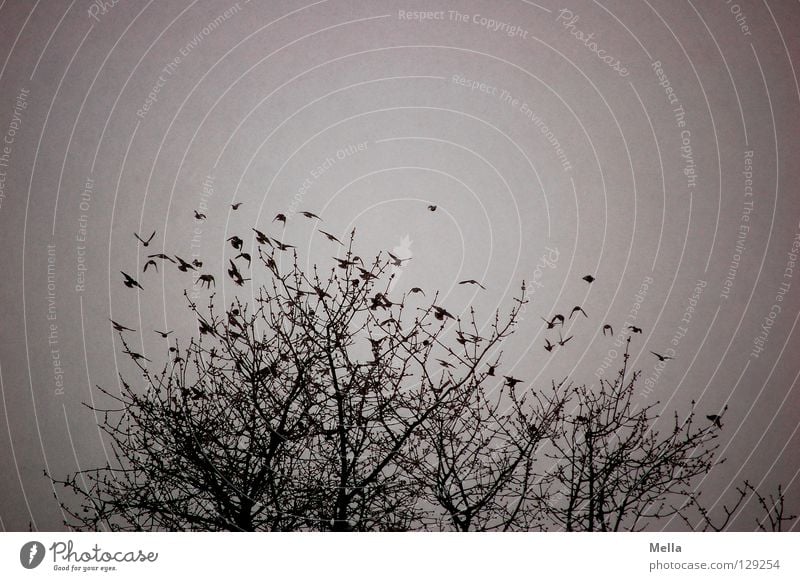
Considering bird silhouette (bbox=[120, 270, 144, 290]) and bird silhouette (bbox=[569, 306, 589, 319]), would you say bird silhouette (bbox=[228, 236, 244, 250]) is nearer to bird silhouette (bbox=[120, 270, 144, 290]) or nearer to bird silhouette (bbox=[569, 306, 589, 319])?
bird silhouette (bbox=[120, 270, 144, 290])

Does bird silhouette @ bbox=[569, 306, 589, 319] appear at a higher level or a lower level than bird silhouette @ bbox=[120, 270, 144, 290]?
higher

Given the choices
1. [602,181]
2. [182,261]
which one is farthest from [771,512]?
[182,261]

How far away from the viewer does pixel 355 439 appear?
2945mm

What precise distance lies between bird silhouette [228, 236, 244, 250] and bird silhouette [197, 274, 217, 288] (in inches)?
7.8

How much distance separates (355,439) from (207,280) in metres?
1.20

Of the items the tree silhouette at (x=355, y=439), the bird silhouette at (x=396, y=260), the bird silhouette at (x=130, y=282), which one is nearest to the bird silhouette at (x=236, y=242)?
the tree silhouette at (x=355, y=439)

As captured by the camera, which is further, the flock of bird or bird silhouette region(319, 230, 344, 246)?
bird silhouette region(319, 230, 344, 246)

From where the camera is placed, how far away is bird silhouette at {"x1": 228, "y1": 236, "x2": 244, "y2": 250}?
11.2 feet

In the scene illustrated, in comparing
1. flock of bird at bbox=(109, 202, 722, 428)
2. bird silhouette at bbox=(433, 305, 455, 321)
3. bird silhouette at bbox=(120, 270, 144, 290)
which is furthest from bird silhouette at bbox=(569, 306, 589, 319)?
bird silhouette at bbox=(120, 270, 144, 290)

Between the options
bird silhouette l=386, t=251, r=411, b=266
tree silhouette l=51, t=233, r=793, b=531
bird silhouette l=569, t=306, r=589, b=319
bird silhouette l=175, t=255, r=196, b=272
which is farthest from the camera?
bird silhouette l=569, t=306, r=589, b=319

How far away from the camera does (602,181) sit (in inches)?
154

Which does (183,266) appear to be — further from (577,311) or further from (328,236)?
(577,311)

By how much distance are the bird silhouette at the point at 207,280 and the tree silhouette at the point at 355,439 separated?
9 cm
